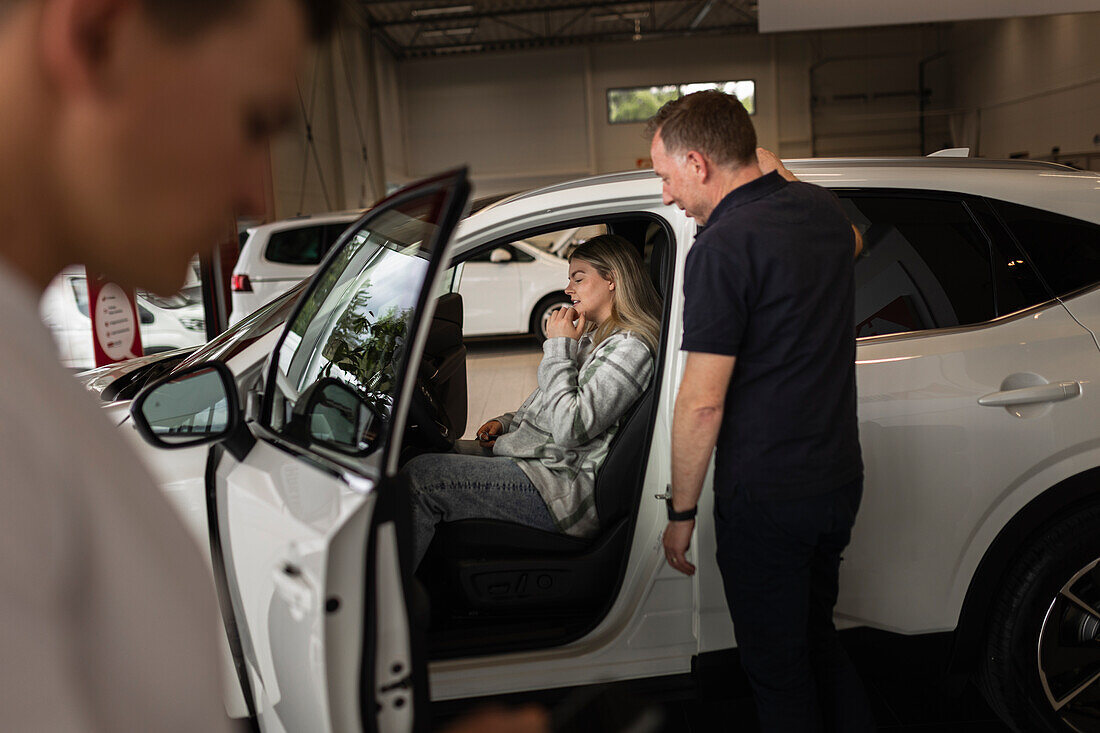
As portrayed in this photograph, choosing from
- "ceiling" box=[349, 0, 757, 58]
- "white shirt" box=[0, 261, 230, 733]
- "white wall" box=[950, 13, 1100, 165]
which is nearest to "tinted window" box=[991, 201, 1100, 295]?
"white shirt" box=[0, 261, 230, 733]

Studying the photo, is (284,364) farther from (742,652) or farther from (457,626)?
(742,652)

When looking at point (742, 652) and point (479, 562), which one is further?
point (479, 562)

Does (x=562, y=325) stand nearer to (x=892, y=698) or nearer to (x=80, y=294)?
(x=892, y=698)

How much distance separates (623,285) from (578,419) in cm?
45

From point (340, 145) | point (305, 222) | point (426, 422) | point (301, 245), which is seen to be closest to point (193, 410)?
point (426, 422)

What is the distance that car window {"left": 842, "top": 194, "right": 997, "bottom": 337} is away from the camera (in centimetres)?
199

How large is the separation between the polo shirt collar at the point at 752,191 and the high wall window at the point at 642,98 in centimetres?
1797

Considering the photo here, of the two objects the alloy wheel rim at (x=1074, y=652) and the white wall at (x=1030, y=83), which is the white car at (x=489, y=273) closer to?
the alloy wheel rim at (x=1074, y=652)

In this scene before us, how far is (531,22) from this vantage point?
18266 mm

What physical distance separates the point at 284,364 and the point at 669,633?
109 centimetres

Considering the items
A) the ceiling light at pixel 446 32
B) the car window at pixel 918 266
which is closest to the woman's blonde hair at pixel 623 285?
the car window at pixel 918 266

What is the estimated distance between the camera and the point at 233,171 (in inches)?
18.5

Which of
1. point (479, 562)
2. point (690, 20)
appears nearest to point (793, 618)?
point (479, 562)

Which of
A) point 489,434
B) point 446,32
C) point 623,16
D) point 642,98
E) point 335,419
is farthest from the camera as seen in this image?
point 642,98
